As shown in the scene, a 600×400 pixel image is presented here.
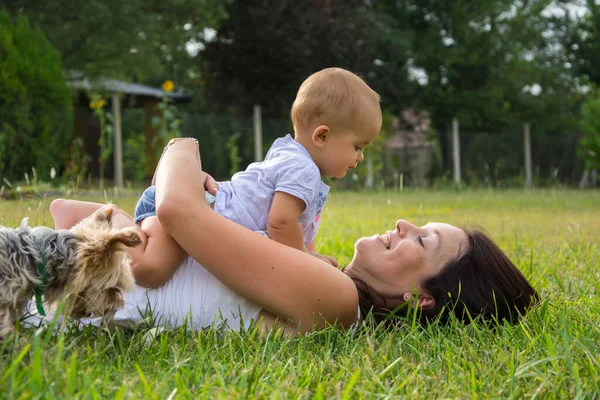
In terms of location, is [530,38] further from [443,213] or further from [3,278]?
[3,278]

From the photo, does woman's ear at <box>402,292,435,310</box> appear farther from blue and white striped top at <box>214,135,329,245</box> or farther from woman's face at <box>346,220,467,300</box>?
blue and white striped top at <box>214,135,329,245</box>

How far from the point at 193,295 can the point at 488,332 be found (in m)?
1.17

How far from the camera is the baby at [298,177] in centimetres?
277

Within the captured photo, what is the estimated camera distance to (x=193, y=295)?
2748 millimetres

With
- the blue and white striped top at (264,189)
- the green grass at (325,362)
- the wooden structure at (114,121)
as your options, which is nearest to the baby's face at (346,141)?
the blue and white striped top at (264,189)

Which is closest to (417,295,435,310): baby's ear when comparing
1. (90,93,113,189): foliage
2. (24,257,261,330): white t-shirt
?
(24,257,261,330): white t-shirt

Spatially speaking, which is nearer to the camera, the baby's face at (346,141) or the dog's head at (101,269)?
the dog's head at (101,269)

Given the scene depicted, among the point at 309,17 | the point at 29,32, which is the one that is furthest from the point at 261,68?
the point at 29,32

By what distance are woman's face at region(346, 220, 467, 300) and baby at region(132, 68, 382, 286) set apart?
0.79 ft

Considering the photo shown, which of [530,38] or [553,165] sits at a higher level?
[530,38]

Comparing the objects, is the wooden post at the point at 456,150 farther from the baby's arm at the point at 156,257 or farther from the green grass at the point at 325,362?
the baby's arm at the point at 156,257

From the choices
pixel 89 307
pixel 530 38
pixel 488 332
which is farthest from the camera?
pixel 530 38

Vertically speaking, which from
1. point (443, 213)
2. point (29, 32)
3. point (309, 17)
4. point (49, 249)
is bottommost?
point (443, 213)

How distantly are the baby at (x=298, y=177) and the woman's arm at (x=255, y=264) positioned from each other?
206 mm
